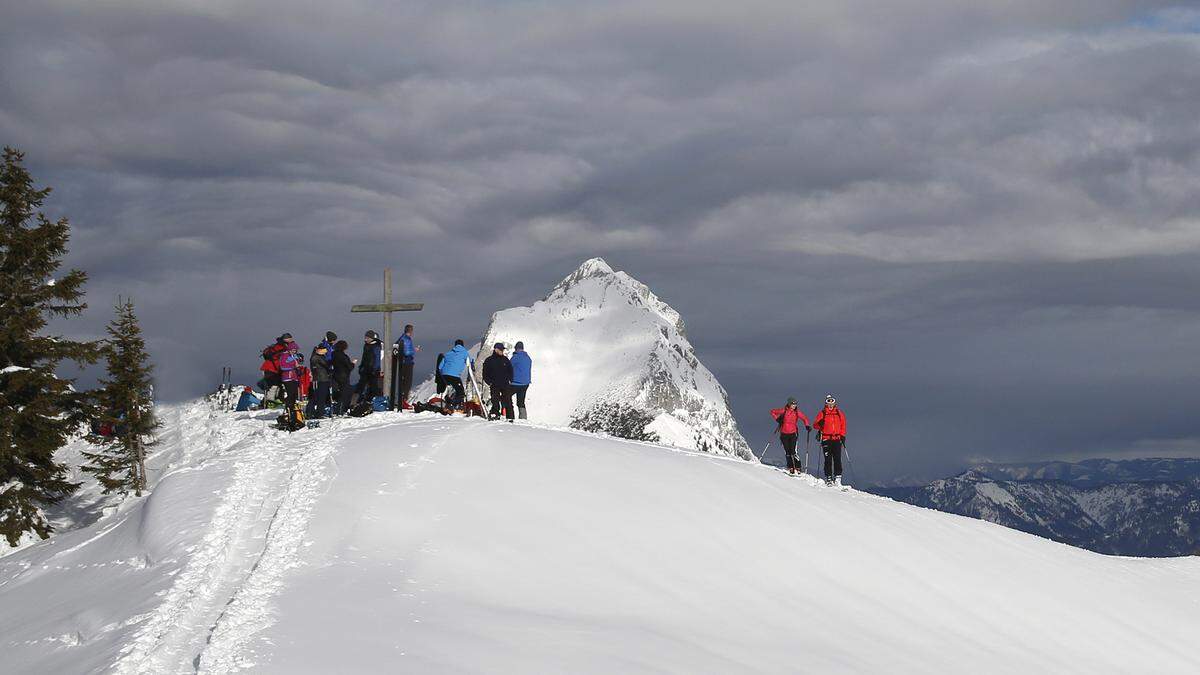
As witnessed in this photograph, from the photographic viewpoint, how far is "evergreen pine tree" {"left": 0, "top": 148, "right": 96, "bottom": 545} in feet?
98.4

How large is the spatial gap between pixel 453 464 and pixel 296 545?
6.18 meters

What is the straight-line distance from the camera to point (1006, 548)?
92.6 ft

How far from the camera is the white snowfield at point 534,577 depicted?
1318 cm

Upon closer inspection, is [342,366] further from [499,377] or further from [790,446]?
[790,446]

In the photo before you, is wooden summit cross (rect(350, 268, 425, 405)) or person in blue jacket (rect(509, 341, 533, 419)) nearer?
person in blue jacket (rect(509, 341, 533, 419))

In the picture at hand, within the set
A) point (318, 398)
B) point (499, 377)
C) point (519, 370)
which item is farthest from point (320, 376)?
point (519, 370)

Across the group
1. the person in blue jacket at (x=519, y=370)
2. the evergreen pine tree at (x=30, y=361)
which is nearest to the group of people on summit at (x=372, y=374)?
the person in blue jacket at (x=519, y=370)

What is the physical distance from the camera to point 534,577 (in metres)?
17.3

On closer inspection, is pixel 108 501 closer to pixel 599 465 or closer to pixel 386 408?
pixel 386 408

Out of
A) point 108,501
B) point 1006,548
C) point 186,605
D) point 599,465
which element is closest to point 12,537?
point 108,501

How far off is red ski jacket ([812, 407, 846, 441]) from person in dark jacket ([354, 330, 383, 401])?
12282 millimetres

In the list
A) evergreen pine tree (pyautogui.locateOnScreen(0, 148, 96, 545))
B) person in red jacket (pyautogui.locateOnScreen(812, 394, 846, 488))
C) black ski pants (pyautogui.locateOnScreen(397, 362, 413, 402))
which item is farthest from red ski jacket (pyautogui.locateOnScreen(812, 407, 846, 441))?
evergreen pine tree (pyautogui.locateOnScreen(0, 148, 96, 545))

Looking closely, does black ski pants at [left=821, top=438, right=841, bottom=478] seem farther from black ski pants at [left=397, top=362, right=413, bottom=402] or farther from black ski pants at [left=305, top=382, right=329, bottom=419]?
black ski pants at [left=305, top=382, right=329, bottom=419]

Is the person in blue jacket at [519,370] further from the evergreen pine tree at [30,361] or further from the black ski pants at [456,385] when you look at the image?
the evergreen pine tree at [30,361]
